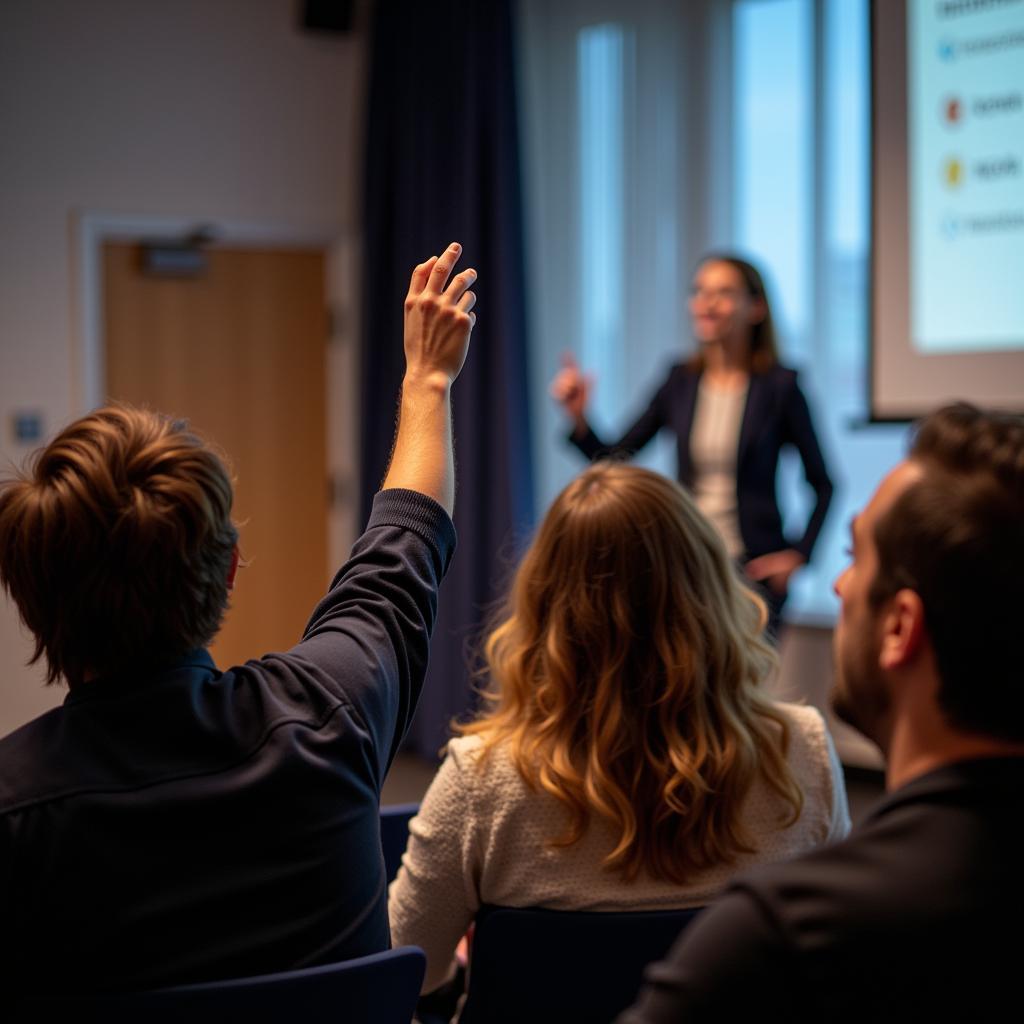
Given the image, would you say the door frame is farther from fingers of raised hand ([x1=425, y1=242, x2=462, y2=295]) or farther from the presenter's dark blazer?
fingers of raised hand ([x1=425, y1=242, x2=462, y2=295])

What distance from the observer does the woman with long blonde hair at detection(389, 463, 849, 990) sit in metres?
1.48

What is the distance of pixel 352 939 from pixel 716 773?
20.1 inches

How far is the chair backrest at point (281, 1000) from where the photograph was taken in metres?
1.01

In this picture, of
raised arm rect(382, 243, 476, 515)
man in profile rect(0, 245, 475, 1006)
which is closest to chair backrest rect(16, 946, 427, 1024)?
man in profile rect(0, 245, 475, 1006)

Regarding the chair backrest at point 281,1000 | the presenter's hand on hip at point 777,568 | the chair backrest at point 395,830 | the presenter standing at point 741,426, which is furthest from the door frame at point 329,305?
the chair backrest at point 281,1000

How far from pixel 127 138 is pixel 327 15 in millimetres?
972

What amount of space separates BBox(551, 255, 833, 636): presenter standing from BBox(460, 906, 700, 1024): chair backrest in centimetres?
236

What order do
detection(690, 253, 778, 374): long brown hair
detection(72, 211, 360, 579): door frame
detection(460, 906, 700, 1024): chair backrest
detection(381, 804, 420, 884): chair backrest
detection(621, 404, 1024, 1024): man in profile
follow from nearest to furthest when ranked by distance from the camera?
detection(621, 404, 1024, 1024): man in profile, detection(460, 906, 700, 1024): chair backrest, detection(381, 804, 420, 884): chair backrest, detection(690, 253, 778, 374): long brown hair, detection(72, 211, 360, 579): door frame

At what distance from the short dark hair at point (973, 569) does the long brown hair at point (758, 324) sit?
298 centimetres

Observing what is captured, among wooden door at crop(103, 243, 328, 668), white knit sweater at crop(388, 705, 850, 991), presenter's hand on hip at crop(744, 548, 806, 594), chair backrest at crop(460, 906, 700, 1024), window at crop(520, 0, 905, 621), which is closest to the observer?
chair backrest at crop(460, 906, 700, 1024)

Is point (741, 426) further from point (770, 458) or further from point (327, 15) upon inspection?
point (327, 15)

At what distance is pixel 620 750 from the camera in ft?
4.96

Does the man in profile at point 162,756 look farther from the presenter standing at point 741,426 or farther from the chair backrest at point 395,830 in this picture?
the presenter standing at point 741,426

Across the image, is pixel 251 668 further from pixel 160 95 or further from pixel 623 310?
pixel 160 95
